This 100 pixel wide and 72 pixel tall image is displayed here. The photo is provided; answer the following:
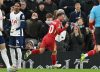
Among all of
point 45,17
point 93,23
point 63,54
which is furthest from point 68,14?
point 93,23

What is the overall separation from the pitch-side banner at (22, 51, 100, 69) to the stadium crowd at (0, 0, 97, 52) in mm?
543

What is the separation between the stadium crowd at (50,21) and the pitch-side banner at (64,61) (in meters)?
0.54

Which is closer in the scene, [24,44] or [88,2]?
[24,44]

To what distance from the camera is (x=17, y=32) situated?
1770 cm

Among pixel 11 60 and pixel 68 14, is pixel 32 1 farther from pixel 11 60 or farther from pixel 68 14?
pixel 11 60

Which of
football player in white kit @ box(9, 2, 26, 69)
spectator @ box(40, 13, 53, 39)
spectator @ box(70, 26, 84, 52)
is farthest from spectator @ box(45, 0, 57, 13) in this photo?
football player in white kit @ box(9, 2, 26, 69)

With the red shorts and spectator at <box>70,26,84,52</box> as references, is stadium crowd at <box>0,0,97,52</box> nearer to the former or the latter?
spectator at <box>70,26,84,52</box>

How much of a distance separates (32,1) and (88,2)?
2452 millimetres

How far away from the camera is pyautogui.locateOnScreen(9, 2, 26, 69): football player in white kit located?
17.6 metres

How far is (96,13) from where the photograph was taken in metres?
14.7

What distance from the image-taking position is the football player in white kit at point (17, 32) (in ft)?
57.7

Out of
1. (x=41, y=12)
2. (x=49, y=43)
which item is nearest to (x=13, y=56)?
(x=49, y=43)

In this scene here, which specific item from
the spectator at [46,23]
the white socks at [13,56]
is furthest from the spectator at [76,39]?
the white socks at [13,56]

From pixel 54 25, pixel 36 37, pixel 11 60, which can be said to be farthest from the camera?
pixel 36 37
